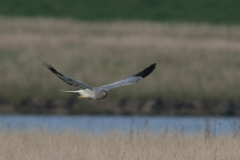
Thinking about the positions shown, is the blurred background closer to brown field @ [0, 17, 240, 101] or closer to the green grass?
brown field @ [0, 17, 240, 101]

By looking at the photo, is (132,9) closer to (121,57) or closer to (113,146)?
(121,57)

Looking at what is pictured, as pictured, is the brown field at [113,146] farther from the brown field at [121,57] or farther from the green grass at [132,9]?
the green grass at [132,9]

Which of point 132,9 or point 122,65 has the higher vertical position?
point 132,9

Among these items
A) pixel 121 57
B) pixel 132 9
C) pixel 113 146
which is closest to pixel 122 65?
pixel 121 57

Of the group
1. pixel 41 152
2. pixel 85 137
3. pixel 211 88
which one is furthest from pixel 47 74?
pixel 41 152

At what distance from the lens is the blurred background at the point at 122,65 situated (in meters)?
19.3

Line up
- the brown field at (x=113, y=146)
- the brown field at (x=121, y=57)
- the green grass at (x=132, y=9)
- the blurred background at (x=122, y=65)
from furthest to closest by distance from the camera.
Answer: the green grass at (x=132, y=9), the brown field at (x=121, y=57), the blurred background at (x=122, y=65), the brown field at (x=113, y=146)

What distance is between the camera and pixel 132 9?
43.3m

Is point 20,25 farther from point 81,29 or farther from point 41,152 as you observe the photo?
point 41,152

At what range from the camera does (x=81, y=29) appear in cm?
2833

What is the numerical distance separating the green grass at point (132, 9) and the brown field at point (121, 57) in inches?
421

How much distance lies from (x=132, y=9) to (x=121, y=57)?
20.1 meters

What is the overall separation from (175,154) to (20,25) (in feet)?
63.4

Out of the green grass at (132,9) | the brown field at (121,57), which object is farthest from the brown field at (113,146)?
the green grass at (132,9)
